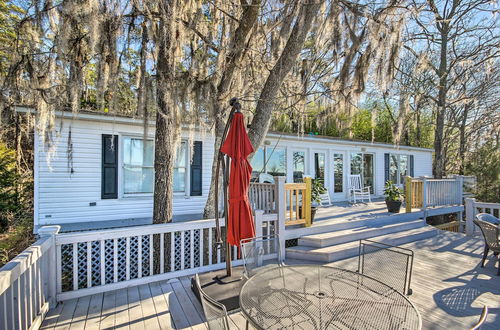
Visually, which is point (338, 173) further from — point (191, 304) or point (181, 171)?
point (191, 304)

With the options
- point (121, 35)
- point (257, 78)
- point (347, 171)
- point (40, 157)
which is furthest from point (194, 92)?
point (347, 171)

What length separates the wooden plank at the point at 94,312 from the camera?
2462 mm

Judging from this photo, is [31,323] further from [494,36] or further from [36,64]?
[494,36]

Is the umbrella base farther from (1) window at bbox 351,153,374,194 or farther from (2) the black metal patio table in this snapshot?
(1) window at bbox 351,153,374,194

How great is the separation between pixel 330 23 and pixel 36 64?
4.55 m

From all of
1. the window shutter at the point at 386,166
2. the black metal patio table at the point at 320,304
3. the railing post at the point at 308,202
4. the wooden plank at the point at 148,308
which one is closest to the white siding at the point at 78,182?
the railing post at the point at 308,202

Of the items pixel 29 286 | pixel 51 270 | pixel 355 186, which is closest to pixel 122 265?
pixel 51 270

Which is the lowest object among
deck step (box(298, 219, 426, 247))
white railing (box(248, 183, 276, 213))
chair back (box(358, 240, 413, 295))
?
deck step (box(298, 219, 426, 247))

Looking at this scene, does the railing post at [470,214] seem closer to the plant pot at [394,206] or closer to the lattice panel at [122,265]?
the plant pot at [394,206]

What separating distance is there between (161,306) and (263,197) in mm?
2433

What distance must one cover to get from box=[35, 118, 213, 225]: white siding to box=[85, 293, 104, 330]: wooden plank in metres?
3.32

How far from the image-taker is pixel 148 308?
278 centimetres

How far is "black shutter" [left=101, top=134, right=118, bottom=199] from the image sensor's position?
234 inches

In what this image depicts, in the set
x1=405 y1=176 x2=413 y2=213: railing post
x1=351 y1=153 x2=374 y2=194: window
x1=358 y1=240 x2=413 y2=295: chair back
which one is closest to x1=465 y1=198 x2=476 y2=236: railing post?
x1=405 y1=176 x2=413 y2=213: railing post
